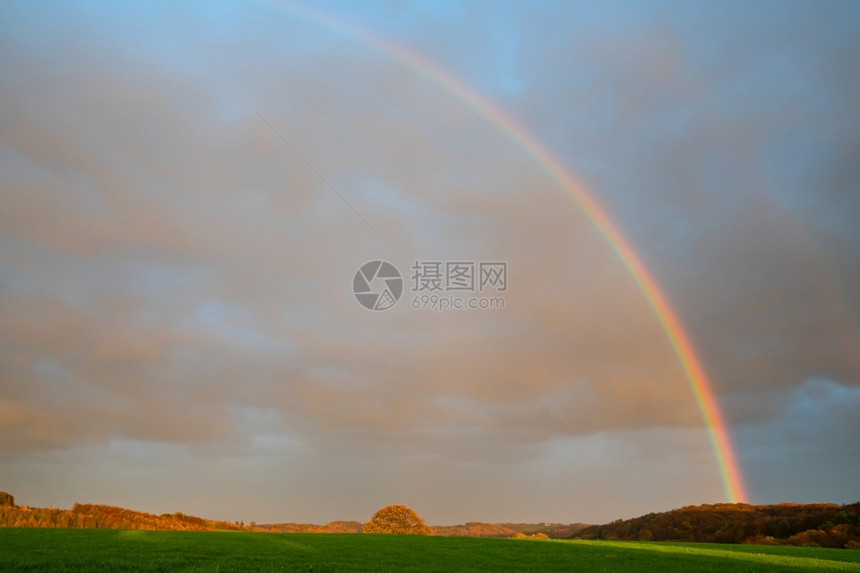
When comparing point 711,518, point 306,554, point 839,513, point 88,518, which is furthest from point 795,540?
point 88,518

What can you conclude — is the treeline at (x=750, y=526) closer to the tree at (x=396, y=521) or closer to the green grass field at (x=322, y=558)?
the tree at (x=396, y=521)

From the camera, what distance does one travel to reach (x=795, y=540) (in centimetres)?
7544

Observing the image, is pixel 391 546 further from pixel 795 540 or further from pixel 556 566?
pixel 795 540

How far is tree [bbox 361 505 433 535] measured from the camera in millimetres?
75875

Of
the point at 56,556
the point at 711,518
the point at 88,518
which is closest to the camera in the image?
the point at 56,556

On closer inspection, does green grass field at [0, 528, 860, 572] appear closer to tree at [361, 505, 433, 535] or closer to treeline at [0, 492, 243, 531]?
treeline at [0, 492, 243, 531]

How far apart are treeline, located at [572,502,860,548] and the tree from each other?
33.4 meters

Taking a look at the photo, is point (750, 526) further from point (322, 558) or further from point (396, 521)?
point (322, 558)

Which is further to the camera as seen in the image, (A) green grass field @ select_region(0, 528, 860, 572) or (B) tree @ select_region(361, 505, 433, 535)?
(B) tree @ select_region(361, 505, 433, 535)

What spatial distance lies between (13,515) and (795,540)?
85.5 meters

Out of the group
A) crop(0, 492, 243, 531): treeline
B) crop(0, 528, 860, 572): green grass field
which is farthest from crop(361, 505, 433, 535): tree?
crop(0, 528, 860, 572): green grass field

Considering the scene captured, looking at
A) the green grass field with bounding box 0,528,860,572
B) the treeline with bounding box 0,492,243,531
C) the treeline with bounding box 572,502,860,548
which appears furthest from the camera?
the treeline with bounding box 572,502,860,548

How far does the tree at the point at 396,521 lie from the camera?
75.9 m

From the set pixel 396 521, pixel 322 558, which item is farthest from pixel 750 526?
pixel 322 558
